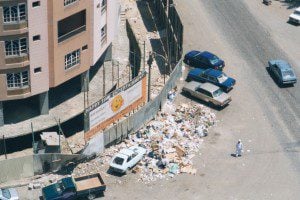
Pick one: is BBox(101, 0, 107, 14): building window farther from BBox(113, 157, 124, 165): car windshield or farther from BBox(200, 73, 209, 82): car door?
BBox(113, 157, 124, 165): car windshield

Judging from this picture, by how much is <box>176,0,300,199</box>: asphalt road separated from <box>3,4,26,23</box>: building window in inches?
805

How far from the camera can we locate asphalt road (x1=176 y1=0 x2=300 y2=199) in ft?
210

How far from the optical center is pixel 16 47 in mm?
64375

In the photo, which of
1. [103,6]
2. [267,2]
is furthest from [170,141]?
[267,2]

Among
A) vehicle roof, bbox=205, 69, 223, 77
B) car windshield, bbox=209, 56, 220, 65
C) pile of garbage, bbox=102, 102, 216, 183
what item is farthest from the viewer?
car windshield, bbox=209, 56, 220, 65

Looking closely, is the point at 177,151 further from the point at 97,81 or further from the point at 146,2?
the point at 146,2

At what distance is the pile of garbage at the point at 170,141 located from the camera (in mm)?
65000

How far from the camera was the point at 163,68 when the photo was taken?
81.0 meters

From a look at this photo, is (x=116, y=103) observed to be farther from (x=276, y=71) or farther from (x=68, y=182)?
(x=276, y=71)

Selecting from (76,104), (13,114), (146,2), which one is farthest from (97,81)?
(146,2)

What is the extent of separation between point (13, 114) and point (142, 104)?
1264 centimetres

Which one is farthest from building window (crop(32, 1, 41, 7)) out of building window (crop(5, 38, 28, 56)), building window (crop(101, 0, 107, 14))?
building window (crop(101, 0, 107, 14))

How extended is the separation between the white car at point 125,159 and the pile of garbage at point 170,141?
2.31 ft

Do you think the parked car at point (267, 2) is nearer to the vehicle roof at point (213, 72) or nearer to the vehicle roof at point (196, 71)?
the vehicle roof at point (196, 71)
